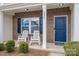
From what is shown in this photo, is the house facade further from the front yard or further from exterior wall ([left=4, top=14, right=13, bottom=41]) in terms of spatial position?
the front yard

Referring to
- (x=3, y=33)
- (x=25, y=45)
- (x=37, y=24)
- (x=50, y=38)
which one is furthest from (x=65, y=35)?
(x=3, y=33)

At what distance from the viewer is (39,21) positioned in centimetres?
1345

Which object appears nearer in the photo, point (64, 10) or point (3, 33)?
point (64, 10)

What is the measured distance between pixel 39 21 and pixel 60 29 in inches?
87.5

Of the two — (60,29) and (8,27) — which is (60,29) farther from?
(8,27)

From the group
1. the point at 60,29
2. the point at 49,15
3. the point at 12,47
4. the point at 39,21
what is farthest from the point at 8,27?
the point at 12,47

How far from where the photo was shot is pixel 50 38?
40.9 feet

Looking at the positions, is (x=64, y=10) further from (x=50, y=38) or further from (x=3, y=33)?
(x=3, y=33)

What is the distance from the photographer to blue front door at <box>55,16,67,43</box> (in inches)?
469

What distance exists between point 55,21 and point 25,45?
170 inches

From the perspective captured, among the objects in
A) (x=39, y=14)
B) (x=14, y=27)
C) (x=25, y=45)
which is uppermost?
(x=39, y=14)

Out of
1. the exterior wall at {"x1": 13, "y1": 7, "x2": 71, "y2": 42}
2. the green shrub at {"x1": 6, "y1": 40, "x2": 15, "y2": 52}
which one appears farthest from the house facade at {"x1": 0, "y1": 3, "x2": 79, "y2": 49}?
the green shrub at {"x1": 6, "y1": 40, "x2": 15, "y2": 52}

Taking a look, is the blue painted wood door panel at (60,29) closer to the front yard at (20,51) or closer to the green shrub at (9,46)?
the front yard at (20,51)

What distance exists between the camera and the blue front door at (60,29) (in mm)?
11906
